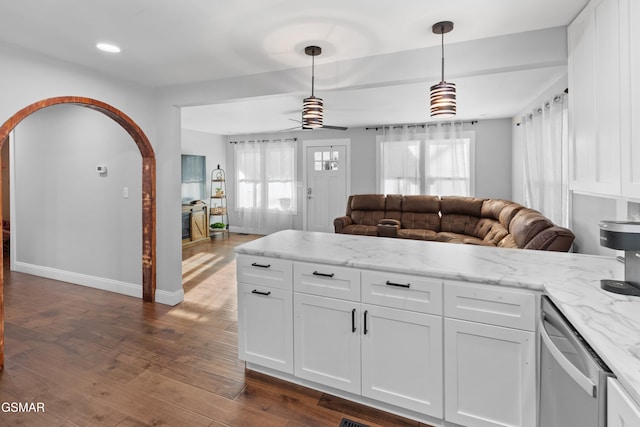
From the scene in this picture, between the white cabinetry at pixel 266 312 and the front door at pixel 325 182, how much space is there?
16.7 feet

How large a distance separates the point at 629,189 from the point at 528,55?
4.48ft

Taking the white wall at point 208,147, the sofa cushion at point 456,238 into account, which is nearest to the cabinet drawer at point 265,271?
the sofa cushion at point 456,238

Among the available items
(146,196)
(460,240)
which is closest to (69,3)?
(146,196)

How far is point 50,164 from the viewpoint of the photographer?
4340 millimetres

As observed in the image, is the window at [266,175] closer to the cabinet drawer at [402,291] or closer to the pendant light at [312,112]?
the pendant light at [312,112]

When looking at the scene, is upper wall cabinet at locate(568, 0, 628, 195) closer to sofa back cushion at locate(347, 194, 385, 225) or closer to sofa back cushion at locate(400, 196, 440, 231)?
sofa back cushion at locate(400, 196, 440, 231)

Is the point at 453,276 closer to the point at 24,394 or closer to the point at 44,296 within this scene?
the point at 24,394

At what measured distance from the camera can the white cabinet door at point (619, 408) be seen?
833 mm

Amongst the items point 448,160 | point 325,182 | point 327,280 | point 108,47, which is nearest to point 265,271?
point 327,280

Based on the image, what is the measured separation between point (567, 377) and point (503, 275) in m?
0.49

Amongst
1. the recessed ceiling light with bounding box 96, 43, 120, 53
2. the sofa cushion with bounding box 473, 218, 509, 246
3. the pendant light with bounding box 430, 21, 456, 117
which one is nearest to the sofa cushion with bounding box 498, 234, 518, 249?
the sofa cushion with bounding box 473, 218, 509, 246

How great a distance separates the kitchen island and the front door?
4756 mm

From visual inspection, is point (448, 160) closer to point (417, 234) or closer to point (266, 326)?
point (417, 234)

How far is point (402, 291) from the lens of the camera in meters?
1.76
